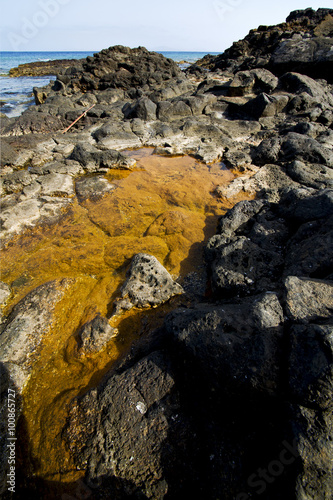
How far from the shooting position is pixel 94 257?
4793 millimetres

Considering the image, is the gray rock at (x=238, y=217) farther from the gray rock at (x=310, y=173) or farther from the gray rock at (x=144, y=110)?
the gray rock at (x=144, y=110)

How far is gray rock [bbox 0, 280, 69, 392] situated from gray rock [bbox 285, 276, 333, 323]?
3458 mm

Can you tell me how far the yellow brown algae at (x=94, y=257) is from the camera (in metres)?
2.75

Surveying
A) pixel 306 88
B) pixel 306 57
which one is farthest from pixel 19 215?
pixel 306 57

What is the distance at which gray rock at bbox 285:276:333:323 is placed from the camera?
7.09 feet

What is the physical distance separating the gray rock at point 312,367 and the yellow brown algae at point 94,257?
88.7 inches

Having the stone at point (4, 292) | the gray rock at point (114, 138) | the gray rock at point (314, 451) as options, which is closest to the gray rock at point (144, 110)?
the gray rock at point (114, 138)

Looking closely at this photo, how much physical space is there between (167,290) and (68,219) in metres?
3.52

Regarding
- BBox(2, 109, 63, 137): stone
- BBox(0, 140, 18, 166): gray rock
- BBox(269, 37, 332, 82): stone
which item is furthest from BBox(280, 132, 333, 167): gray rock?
BBox(269, 37, 332, 82): stone

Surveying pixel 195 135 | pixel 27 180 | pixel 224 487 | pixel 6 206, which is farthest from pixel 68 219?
pixel 195 135

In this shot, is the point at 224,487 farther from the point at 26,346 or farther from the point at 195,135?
the point at 195,135

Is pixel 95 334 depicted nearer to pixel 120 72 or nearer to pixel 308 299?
pixel 308 299

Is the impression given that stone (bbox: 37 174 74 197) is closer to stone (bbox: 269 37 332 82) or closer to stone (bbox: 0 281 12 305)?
stone (bbox: 0 281 12 305)

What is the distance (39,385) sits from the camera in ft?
9.89
